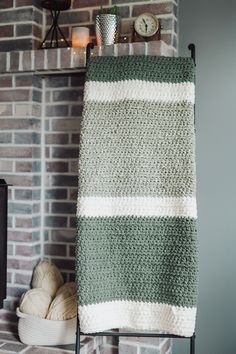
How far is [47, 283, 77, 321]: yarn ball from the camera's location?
8.13 ft

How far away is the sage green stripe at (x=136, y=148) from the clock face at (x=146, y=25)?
37 centimetres

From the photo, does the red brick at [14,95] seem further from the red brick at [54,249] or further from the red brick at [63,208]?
the red brick at [54,249]

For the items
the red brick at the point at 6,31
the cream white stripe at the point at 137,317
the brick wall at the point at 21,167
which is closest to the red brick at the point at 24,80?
the brick wall at the point at 21,167

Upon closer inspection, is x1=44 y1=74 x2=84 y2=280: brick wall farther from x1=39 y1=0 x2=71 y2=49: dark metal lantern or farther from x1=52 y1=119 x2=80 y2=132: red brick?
x1=39 y1=0 x2=71 y2=49: dark metal lantern

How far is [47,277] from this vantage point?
105 inches

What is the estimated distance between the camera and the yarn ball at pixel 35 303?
8.23 ft

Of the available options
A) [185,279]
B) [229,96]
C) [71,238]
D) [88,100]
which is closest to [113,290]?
[185,279]

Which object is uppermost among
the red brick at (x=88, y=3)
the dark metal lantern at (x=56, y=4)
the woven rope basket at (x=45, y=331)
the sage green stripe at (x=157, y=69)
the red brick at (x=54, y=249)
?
the red brick at (x=88, y=3)

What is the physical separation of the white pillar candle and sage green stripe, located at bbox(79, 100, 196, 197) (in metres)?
0.42

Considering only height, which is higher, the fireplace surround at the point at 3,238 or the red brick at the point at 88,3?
the red brick at the point at 88,3

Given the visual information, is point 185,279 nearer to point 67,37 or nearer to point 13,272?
point 13,272

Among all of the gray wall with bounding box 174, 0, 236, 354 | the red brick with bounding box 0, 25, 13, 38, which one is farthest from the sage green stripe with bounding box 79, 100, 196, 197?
the red brick with bounding box 0, 25, 13, 38

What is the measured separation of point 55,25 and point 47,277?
128 centimetres

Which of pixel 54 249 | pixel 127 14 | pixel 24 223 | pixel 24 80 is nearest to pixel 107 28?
pixel 127 14
